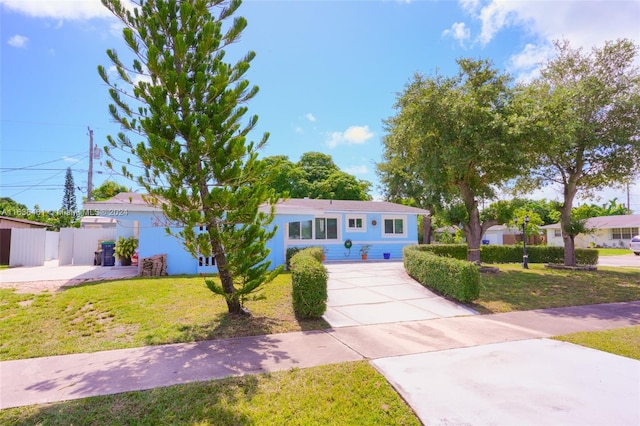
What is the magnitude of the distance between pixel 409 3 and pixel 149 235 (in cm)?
1121

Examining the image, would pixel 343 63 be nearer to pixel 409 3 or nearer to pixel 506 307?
pixel 409 3

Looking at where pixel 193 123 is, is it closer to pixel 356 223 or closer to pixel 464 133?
pixel 464 133

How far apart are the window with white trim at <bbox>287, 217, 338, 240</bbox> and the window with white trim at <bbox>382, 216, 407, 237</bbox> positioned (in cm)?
306

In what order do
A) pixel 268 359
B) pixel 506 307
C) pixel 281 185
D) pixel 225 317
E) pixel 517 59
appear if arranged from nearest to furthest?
pixel 268 359 < pixel 225 317 < pixel 506 307 < pixel 517 59 < pixel 281 185

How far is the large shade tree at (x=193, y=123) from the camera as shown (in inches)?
220

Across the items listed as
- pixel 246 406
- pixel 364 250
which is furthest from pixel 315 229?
pixel 246 406

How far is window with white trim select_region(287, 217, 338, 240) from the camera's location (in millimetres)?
17516


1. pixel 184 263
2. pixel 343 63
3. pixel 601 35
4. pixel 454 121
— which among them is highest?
pixel 601 35

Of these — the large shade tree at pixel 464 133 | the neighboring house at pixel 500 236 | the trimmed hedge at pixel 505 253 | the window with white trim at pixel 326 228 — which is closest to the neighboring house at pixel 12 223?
the window with white trim at pixel 326 228

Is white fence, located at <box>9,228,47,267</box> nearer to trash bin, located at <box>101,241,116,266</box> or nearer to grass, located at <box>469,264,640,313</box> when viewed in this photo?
trash bin, located at <box>101,241,116,266</box>

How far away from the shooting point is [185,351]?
16.7 feet

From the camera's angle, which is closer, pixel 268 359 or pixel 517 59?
pixel 268 359

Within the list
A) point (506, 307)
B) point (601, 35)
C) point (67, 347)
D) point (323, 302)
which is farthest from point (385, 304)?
point (601, 35)

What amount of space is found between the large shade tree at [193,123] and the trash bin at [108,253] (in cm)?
1123
